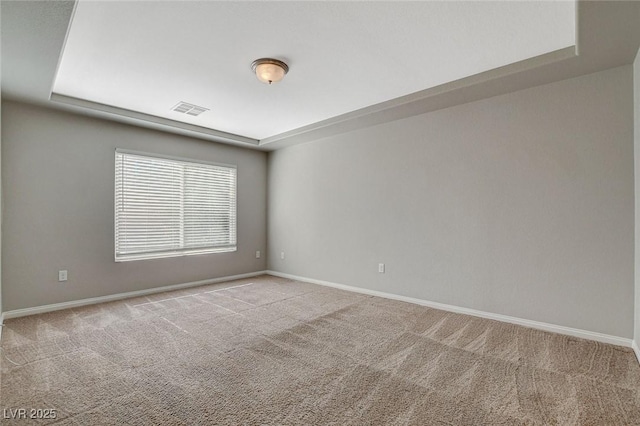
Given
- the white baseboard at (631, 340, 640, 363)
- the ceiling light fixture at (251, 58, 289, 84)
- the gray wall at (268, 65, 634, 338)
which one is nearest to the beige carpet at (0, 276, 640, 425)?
the white baseboard at (631, 340, 640, 363)

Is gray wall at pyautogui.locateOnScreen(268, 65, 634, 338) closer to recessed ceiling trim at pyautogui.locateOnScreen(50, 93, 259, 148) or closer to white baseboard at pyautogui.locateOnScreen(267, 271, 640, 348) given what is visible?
white baseboard at pyautogui.locateOnScreen(267, 271, 640, 348)

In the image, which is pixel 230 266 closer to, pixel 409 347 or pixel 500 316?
pixel 409 347

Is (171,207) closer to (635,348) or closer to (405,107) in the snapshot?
(405,107)

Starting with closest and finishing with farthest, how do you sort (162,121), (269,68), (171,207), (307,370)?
(307,370) → (269,68) → (162,121) → (171,207)

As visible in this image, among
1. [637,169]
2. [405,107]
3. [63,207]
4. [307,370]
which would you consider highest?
[405,107]

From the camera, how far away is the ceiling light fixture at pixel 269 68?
2.76 meters

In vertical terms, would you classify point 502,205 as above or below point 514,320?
above

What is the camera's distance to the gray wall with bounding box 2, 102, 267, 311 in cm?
349

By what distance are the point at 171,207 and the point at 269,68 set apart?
10.1 feet

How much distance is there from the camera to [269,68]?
109 inches

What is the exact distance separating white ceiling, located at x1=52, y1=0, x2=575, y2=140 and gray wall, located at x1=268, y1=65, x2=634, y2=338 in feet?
2.39

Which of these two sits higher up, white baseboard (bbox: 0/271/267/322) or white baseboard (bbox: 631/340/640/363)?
white baseboard (bbox: 631/340/640/363)

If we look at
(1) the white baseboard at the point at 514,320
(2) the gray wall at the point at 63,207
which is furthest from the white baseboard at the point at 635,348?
(2) the gray wall at the point at 63,207

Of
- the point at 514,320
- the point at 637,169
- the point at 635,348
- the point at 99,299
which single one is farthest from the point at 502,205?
the point at 99,299
